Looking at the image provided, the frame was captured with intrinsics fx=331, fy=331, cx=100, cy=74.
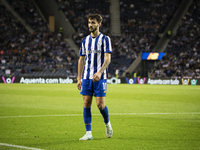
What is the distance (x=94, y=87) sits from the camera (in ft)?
20.5

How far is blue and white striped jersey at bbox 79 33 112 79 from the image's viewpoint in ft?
20.7

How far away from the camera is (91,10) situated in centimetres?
4822

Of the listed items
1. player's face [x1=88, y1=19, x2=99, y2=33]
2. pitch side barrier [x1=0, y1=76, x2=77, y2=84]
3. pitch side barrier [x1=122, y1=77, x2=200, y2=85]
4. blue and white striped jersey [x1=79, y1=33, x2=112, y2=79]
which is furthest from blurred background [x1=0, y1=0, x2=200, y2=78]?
player's face [x1=88, y1=19, x2=99, y2=33]

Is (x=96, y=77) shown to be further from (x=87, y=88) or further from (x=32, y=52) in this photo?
(x=32, y=52)

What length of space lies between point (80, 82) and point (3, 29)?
37.5 meters

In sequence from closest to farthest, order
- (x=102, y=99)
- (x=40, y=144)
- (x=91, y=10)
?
1. (x=40, y=144)
2. (x=102, y=99)
3. (x=91, y=10)

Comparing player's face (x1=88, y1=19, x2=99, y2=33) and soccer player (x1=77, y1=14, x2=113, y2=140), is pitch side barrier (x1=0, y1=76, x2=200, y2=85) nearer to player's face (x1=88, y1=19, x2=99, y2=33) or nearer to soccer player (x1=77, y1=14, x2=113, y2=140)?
soccer player (x1=77, y1=14, x2=113, y2=140)

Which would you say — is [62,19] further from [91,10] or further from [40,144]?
[40,144]

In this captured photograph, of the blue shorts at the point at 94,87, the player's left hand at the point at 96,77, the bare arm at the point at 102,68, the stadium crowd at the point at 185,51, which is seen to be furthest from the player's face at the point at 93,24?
the stadium crowd at the point at 185,51

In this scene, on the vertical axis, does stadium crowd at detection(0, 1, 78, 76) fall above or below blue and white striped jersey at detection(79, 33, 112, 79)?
above

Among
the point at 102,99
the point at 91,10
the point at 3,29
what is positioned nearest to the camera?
the point at 102,99

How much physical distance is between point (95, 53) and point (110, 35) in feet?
129

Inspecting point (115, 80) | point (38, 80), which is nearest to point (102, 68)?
point (38, 80)

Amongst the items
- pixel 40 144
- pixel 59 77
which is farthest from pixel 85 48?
pixel 59 77
